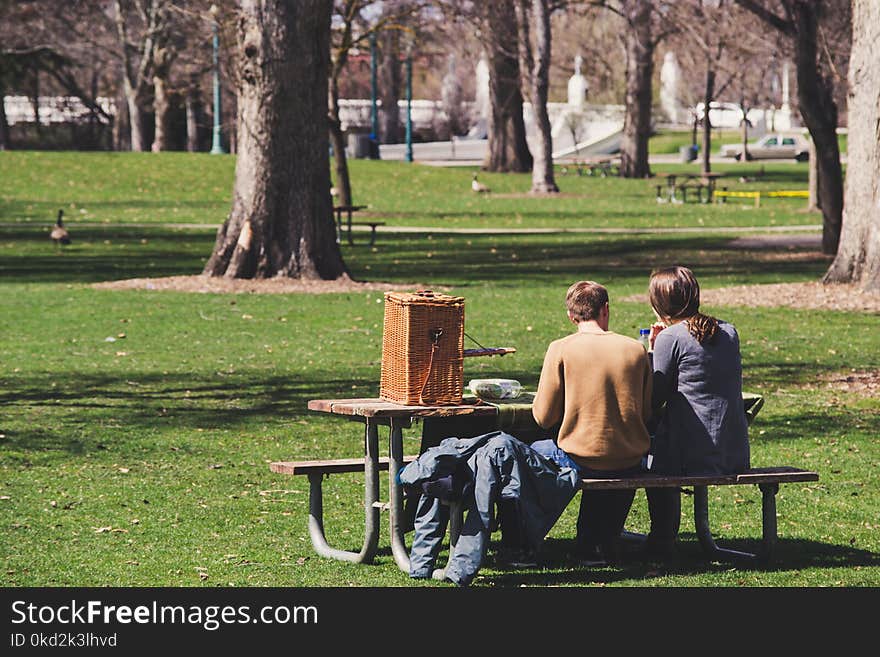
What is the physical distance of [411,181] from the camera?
151 feet

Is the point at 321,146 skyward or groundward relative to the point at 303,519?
skyward

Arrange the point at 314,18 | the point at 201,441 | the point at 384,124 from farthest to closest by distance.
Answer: the point at 384,124 → the point at 314,18 → the point at 201,441

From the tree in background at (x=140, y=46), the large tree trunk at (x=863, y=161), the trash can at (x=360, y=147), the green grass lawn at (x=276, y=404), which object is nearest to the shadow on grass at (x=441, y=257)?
the green grass lawn at (x=276, y=404)

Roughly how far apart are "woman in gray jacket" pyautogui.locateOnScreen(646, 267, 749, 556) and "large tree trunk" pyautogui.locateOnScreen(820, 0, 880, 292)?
1148cm

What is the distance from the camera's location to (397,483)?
6949mm

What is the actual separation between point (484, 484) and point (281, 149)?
14.2 metres

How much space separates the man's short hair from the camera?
22.6 ft

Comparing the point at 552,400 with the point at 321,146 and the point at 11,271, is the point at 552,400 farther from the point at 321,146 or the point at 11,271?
the point at 11,271

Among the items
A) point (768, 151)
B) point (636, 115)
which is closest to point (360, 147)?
point (636, 115)

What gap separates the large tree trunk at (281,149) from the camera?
19984 millimetres

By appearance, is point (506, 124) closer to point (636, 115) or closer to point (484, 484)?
point (636, 115)

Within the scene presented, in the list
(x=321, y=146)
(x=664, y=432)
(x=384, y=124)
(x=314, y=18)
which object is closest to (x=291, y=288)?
(x=321, y=146)

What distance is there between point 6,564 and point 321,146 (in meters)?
13.8

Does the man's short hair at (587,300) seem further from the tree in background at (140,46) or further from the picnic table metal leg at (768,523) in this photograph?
the tree in background at (140,46)
